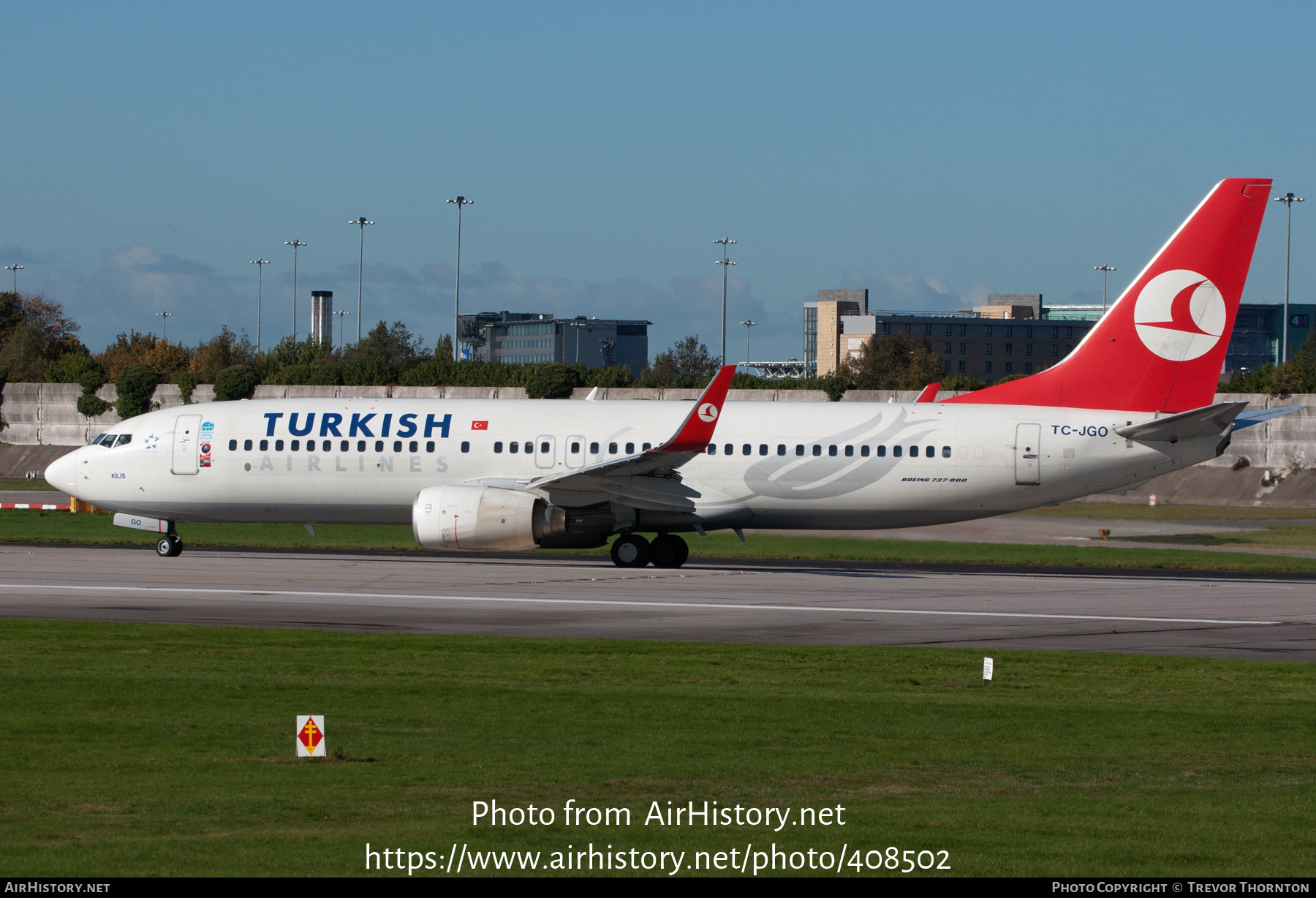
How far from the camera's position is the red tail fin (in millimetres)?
32625

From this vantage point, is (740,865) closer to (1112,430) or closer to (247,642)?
(247,642)

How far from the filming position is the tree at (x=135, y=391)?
82250 millimetres

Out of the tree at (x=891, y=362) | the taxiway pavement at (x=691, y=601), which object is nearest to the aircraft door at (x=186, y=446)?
the taxiway pavement at (x=691, y=601)

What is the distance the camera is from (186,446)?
3506 centimetres

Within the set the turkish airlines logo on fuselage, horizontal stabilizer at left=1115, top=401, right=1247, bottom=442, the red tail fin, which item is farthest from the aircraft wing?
the turkish airlines logo on fuselage

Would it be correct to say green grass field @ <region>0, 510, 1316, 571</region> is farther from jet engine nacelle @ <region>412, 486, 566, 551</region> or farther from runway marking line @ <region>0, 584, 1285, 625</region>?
runway marking line @ <region>0, 584, 1285, 625</region>

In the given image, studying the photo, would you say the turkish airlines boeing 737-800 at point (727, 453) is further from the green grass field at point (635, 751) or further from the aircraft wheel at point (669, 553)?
the green grass field at point (635, 751)

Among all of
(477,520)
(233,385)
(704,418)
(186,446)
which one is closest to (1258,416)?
(704,418)

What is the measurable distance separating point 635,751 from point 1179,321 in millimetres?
24867

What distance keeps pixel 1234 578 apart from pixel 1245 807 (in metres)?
23.8

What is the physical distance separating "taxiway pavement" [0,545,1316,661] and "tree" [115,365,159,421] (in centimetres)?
4975

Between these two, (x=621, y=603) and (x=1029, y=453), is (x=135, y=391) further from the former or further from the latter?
(x=621, y=603)

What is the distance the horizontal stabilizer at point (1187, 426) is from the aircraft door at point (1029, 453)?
72.4 inches

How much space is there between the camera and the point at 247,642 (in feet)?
63.8
